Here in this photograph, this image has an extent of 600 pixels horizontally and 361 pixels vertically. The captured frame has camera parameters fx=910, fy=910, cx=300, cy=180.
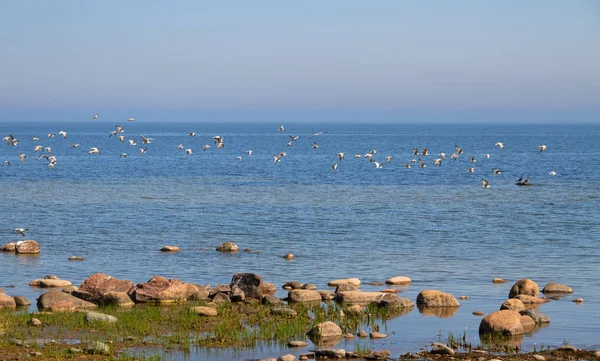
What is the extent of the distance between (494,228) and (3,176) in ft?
191

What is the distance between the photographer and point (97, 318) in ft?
77.6

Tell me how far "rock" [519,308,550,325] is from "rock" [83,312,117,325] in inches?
433

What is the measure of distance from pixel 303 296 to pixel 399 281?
16.6 ft

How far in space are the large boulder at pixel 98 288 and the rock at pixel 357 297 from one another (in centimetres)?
651

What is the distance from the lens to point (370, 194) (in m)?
72.8

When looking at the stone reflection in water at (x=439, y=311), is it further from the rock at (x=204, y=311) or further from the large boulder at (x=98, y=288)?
the large boulder at (x=98, y=288)

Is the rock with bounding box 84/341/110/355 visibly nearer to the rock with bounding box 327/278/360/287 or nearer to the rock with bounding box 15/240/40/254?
the rock with bounding box 327/278/360/287

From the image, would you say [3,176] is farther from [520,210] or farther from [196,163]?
[520,210]

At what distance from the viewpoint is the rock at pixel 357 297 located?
27484 mm

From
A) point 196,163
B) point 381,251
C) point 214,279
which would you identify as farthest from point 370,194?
point 196,163

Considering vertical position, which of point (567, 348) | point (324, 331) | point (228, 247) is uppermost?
point (567, 348)

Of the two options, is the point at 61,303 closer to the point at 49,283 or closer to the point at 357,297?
the point at 49,283

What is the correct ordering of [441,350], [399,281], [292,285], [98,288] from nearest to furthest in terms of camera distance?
1. [441,350]
2. [98,288]
3. [292,285]
4. [399,281]

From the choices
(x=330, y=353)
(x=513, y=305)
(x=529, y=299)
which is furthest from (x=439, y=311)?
(x=330, y=353)
